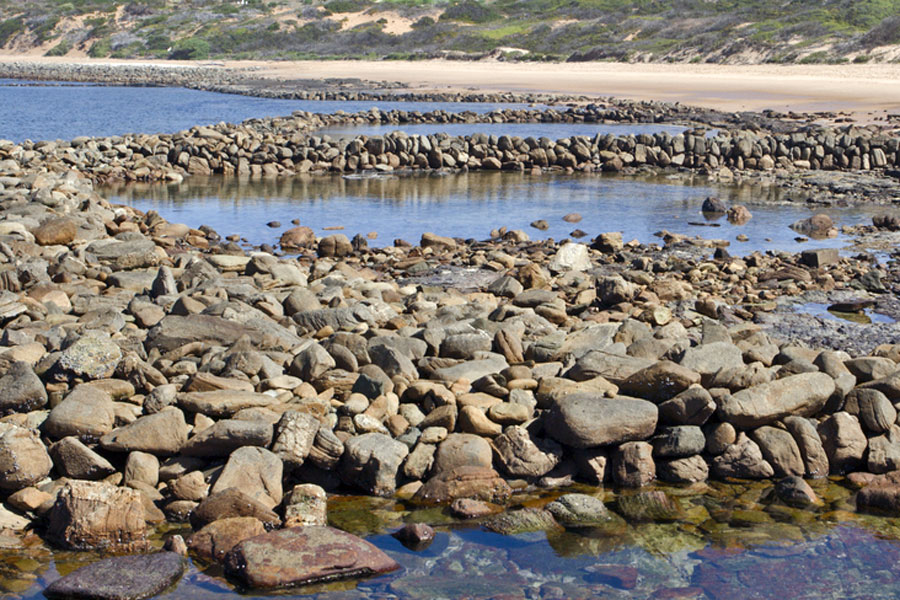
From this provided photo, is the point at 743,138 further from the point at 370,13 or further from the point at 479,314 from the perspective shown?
the point at 370,13

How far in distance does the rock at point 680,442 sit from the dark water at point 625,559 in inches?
15.8

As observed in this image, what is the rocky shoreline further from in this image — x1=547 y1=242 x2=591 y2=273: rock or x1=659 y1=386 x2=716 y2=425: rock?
x1=547 y1=242 x2=591 y2=273: rock

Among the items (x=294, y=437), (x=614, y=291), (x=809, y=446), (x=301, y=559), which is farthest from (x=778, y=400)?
(x=614, y=291)

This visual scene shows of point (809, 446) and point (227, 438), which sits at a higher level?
point (227, 438)

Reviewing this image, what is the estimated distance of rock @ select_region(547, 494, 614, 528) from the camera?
20.2 ft

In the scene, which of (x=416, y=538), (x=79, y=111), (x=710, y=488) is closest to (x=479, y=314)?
(x=710, y=488)

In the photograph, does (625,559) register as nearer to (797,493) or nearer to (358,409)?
(797,493)

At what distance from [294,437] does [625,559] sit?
2.31 m

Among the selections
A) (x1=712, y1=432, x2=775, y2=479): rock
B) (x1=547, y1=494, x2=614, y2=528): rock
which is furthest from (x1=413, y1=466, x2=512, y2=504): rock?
(x1=712, y1=432, x2=775, y2=479): rock

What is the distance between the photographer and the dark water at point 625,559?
17.5 ft

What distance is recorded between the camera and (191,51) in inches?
3644

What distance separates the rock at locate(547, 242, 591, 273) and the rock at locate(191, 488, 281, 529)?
8.12 meters

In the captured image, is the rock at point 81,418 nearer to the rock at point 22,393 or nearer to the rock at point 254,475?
the rock at point 22,393

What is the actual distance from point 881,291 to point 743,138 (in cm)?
1516
